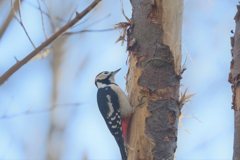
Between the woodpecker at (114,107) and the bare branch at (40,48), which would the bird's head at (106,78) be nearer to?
the woodpecker at (114,107)

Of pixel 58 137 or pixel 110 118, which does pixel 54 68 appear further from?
pixel 110 118

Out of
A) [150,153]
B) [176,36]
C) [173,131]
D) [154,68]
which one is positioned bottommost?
[150,153]

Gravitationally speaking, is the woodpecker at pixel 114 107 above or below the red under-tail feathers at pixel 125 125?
above

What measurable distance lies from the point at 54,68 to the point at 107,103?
5.16ft

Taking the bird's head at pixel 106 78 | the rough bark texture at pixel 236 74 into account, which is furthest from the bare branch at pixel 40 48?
the bird's head at pixel 106 78

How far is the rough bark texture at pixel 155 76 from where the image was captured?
2.54 metres

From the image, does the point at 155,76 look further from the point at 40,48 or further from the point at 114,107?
the point at 40,48

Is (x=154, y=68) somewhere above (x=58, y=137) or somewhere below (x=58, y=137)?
above

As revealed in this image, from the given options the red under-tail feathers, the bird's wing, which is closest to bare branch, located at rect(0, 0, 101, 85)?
the red under-tail feathers

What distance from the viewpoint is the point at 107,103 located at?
11.0 feet

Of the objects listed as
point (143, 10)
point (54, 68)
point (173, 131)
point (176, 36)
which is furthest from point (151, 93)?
point (54, 68)

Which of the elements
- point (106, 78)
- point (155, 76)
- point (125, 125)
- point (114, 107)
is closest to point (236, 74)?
point (155, 76)

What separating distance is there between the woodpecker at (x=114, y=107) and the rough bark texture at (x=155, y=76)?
136 mm

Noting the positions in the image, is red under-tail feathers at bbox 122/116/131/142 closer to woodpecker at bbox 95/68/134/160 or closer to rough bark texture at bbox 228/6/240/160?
woodpecker at bbox 95/68/134/160
